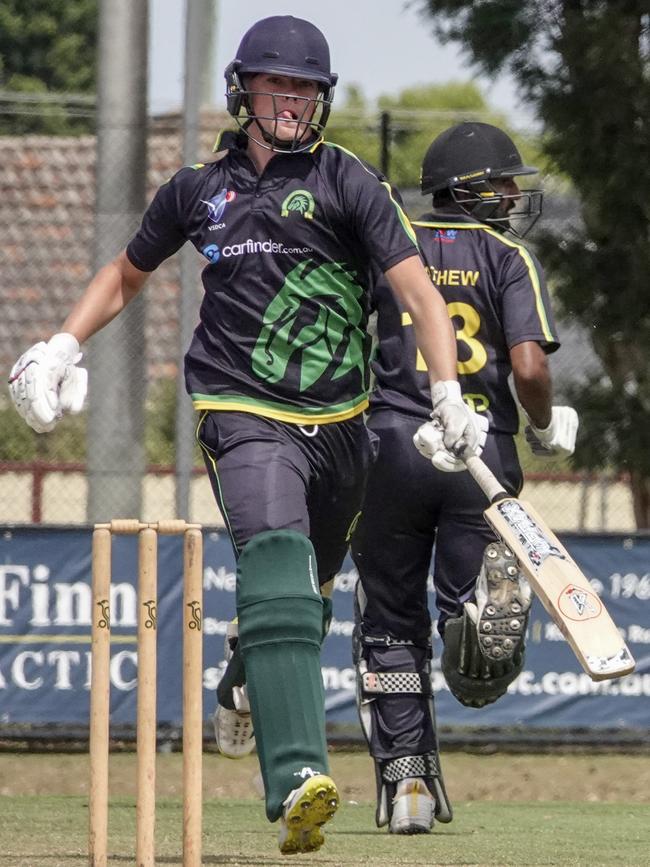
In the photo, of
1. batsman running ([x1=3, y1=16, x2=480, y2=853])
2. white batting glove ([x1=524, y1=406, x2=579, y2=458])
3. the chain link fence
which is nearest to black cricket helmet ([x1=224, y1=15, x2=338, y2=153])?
batsman running ([x1=3, y1=16, x2=480, y2=853])

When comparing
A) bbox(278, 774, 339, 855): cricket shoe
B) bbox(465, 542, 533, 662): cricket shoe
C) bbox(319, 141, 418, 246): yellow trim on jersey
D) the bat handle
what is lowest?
bbox(278, 774, 339, 855): cricket shoe

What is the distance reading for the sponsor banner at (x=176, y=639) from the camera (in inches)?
344

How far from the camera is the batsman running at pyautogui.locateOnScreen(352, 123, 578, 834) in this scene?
533 centimetres

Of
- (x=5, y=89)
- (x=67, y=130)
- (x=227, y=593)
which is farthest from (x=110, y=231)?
(x=5, y=89)

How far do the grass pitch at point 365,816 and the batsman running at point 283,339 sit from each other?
40.2 inches

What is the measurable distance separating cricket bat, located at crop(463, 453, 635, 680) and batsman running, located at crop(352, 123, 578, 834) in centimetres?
85

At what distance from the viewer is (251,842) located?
18.3 feet

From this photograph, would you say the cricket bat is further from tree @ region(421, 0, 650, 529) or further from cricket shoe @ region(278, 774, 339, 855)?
tree @ region(421, 0, 650, 529)

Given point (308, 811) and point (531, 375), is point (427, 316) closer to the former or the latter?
point (531, 375)

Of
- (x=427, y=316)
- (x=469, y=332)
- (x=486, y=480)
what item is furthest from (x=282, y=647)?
(x=469, y=332)

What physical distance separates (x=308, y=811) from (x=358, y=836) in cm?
201

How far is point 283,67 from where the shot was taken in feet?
14.4

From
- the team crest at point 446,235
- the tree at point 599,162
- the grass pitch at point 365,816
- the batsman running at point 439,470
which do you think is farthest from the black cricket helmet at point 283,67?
the tree at point 599,162

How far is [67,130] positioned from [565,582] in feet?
73.9
